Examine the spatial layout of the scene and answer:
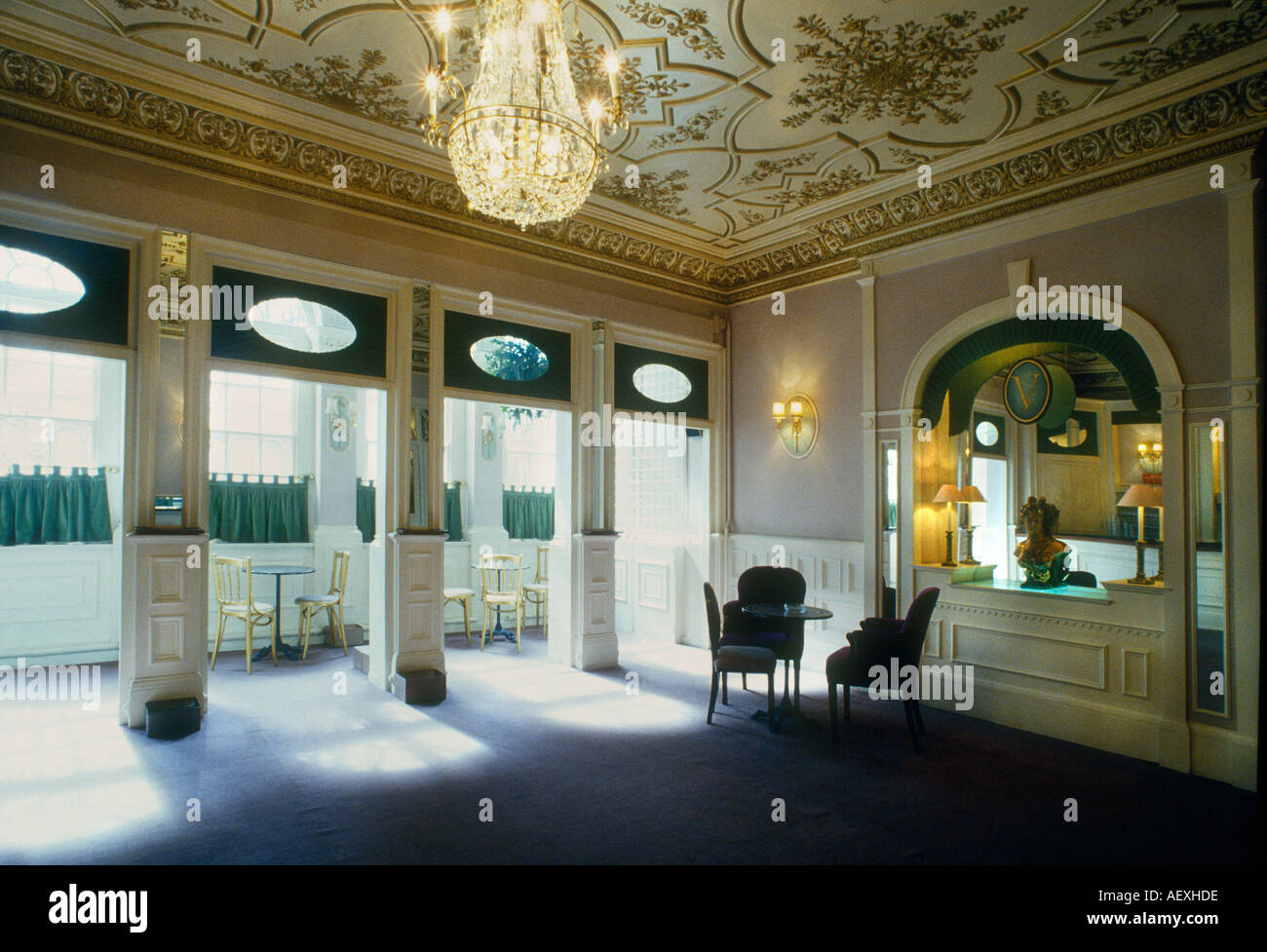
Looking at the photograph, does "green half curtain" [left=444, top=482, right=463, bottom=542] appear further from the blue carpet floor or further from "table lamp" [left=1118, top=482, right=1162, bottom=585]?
"table lamp" [left=1118, top=482, right=1162, bottom=585]

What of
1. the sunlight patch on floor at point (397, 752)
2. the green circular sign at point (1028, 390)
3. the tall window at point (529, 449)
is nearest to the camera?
the sunlight patch on floor at point (397, 752)

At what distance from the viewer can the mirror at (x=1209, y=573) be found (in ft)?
14.5

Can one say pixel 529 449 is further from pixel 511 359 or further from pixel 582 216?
pixel 582 216

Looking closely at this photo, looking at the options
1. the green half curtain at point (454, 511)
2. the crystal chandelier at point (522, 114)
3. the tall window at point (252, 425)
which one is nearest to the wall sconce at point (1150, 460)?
the green half curtain at point (454, 511)

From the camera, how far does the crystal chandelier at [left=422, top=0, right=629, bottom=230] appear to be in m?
3.10

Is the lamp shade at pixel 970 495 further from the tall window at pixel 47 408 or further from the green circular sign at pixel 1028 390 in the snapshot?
the tall window at pixel 47 408

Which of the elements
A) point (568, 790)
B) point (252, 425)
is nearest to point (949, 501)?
point (568, 790)

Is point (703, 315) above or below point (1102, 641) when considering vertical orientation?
above

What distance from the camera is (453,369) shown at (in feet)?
19.7

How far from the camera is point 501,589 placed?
8.46 meters

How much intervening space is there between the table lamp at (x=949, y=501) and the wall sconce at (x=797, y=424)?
1.33m
